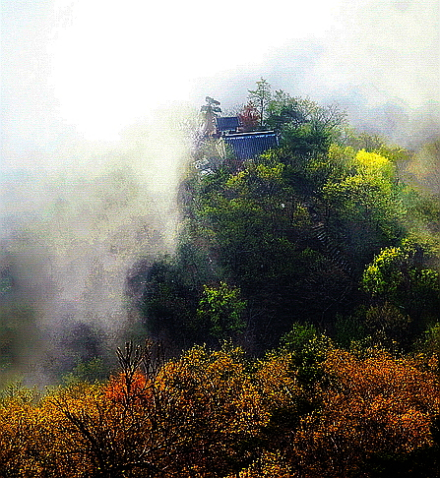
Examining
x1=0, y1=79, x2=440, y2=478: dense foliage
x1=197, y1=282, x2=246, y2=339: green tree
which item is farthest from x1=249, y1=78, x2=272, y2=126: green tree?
x1=197, y1=282, x2=246, y2=339: green tree

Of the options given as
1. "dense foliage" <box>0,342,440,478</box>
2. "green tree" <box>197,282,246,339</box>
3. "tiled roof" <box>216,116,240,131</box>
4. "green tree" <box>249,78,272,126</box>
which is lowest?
"dense foliage" <box>0,342,440,478</box>

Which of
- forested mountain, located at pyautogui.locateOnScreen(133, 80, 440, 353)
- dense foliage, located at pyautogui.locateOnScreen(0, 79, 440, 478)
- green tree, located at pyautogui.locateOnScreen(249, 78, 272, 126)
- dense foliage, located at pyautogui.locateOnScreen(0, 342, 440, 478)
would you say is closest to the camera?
dense foliage, located at pyautogui.locateOnScreen(0, 342, 440, 478)

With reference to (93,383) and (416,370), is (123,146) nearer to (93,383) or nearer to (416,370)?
(93,383)

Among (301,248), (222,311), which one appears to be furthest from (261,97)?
(222,311)

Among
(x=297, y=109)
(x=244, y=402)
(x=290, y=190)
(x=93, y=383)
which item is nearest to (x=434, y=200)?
(x=290, y=190)

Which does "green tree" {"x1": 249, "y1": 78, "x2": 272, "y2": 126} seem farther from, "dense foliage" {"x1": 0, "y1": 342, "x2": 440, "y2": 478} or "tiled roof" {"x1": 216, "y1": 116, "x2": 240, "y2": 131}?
"dense foliage" {"x1": 0, "y1": 342, "x2": 440, "y2": 478}

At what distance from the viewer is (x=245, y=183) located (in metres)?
11.0

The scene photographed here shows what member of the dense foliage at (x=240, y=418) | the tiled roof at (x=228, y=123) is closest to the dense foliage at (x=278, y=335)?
the dense foliage at (x=240, y=418)

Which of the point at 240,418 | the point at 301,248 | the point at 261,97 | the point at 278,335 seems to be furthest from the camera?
the point at 261,97

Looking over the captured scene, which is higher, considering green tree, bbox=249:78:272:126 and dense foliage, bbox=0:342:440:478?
green tree, bbox=249:78:272:126

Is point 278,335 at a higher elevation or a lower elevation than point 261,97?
lower

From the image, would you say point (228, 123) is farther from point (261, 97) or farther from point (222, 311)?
point (222, 311)

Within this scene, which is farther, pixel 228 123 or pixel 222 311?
pixel 228 123

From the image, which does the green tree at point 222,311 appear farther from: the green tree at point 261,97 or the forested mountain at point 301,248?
the green tree at point 261,97
